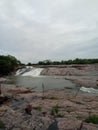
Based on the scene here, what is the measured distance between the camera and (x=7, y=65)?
240ft

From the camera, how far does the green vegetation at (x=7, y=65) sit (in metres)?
73.1

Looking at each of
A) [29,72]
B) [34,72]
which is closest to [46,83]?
[34,72]

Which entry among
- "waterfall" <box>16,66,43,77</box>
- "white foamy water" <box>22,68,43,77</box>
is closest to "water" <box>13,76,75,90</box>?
"white foamy water" <box>22,68,43,77</box>

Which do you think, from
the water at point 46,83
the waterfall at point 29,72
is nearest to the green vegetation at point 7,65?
the waterfall at point 29,72

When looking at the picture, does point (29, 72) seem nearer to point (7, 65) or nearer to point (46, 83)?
point (7, 65)

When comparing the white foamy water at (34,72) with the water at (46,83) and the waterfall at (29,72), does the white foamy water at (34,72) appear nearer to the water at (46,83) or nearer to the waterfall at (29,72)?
the waterfall at (29,72)

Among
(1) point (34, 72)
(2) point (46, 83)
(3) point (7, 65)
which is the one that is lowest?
(2) point (46, 83)

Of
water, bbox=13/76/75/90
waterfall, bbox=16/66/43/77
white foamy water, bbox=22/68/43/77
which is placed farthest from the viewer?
waterfall, bbox=16/66/43/77

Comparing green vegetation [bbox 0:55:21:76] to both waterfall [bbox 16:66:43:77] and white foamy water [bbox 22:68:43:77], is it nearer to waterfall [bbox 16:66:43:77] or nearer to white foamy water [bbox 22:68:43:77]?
waterfall [bbox 16:66:43:77]

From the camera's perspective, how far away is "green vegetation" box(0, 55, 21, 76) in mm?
73062

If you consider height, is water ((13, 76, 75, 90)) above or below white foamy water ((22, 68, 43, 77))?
below

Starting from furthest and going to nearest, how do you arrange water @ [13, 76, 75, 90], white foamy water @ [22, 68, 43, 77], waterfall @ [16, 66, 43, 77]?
waterfall @ [16, 66, 43, 77] → white foamy water @ [22, 68, 43, 77] → water @ [13, 76, 75, 90]

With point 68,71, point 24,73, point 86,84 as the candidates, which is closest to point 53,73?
point 68,71

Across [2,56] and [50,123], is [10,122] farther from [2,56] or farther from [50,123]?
[2,56]
